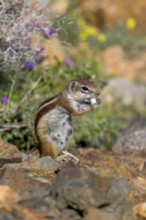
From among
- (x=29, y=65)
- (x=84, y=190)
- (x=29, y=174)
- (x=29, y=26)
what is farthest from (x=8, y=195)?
(x=29, y=65)

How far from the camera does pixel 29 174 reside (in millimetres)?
6770

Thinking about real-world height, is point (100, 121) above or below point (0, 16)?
below

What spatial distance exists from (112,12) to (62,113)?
9852mm

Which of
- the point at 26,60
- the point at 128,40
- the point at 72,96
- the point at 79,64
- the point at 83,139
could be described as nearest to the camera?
the point at 72,96

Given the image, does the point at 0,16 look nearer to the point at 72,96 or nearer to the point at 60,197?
the point at 72,96

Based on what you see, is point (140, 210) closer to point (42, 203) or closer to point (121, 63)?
point (42, 203)

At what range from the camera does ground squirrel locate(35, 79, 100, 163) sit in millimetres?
7854

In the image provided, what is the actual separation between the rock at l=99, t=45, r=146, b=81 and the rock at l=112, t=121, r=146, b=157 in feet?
16.1

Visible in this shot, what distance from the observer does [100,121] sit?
10.6m

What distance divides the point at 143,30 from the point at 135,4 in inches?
24.6

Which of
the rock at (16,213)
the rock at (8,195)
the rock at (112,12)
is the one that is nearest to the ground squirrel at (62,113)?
the rock at (8,195)

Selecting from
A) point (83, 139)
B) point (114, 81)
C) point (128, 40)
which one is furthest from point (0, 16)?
point (128, 40)

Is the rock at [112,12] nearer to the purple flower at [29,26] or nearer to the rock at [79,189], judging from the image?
the purple flower at [29,26]

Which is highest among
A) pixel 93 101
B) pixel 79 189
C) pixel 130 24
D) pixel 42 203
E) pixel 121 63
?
pixel 93 101
